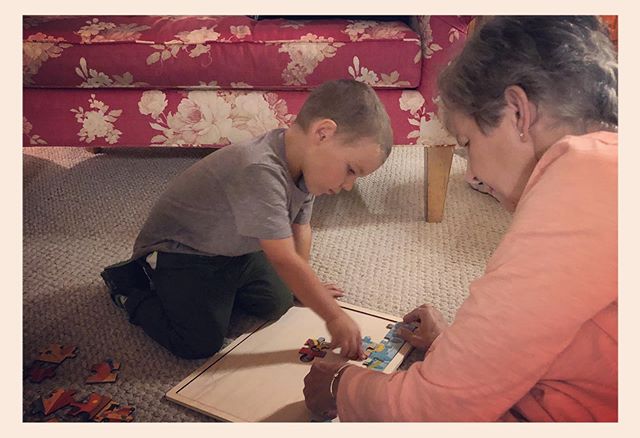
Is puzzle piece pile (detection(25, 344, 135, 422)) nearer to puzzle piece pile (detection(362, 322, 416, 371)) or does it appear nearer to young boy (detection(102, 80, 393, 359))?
young boy (detection(102, 80, 393, 359))

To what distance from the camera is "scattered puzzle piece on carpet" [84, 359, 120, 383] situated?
1.05 m

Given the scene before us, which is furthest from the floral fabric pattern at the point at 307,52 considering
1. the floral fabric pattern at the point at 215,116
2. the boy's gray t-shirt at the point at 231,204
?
the boy's gray t-shirt at the point at 231,204

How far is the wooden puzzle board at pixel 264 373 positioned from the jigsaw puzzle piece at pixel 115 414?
0.24ft

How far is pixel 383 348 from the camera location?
1.13 metres

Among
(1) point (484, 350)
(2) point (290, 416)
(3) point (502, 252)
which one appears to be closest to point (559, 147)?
(3) point (502, 252)

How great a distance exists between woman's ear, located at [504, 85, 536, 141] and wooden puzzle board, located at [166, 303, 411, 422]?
1.81 ft

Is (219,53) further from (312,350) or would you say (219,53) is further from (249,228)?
(312,350)

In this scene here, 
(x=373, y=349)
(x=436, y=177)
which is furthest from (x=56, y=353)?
(x=436, y=177)

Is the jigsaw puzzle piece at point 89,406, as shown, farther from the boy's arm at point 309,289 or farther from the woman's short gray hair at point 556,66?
the woman's short gray hair at point 556,66

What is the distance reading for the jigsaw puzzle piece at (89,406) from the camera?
38.2 inches

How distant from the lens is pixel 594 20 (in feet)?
2.23

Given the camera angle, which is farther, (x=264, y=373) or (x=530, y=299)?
(x=264, y=373)

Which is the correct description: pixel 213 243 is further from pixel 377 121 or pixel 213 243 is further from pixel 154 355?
pixel 377 121

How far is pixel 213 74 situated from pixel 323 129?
2.20ft
